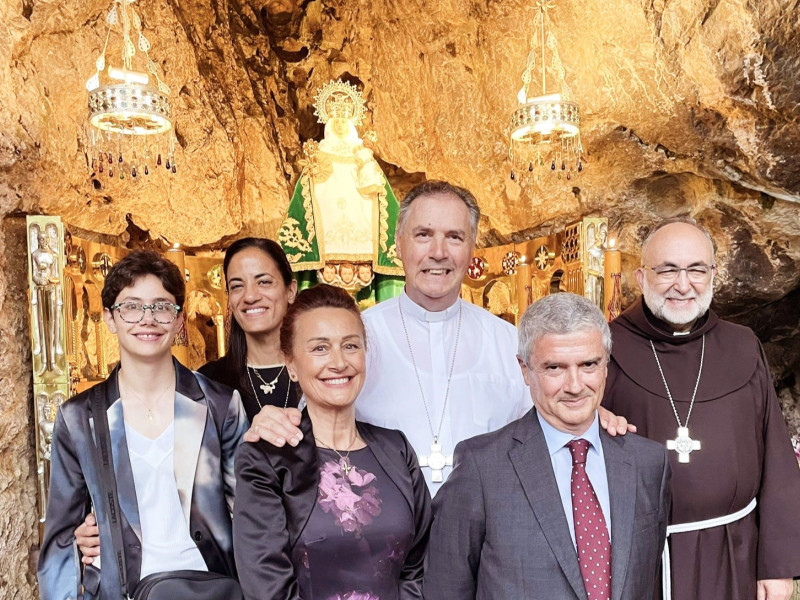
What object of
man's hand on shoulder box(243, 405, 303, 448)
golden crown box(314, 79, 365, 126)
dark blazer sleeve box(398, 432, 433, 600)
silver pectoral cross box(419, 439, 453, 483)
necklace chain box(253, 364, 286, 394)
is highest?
golden crown box(314, 79, 365, 126)

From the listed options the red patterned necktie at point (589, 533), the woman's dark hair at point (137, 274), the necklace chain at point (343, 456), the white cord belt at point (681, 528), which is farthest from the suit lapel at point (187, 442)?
the white cord belt at point (681, 528)

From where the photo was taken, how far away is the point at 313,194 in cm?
638

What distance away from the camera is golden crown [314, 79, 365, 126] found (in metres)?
6.46

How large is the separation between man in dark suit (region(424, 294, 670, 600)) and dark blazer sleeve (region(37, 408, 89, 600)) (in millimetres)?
1238

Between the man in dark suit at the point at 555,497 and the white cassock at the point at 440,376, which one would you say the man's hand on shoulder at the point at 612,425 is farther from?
the white cassock at the point at 440,376

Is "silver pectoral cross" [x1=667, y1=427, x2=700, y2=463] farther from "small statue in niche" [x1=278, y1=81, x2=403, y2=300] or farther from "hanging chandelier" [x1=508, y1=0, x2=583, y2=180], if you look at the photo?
"small statue in niche" [x1=278, y1=81, x2=403, y2=300]

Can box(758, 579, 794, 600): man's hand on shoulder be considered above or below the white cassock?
below

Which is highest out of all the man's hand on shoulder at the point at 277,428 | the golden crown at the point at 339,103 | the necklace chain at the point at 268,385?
the golden crown at the point at 339,103

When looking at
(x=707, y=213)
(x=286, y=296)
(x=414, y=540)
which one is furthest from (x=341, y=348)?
(x=707, y=213)

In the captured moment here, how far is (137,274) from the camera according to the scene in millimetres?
2504

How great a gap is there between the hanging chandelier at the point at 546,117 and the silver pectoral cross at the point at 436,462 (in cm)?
297

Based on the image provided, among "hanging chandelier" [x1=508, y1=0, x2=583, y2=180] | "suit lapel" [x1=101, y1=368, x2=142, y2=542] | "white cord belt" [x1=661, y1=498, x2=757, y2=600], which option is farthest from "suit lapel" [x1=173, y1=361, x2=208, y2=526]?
"hanging chandelier" [x1=508, y1=0, x2=583, y2=180]

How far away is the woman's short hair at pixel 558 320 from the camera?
6.41 ft

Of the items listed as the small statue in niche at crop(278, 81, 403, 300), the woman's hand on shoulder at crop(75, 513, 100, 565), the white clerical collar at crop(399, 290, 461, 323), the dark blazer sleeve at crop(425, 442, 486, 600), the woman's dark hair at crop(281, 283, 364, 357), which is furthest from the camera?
the small statue in niche at crop(278, 81, 403, 300)
